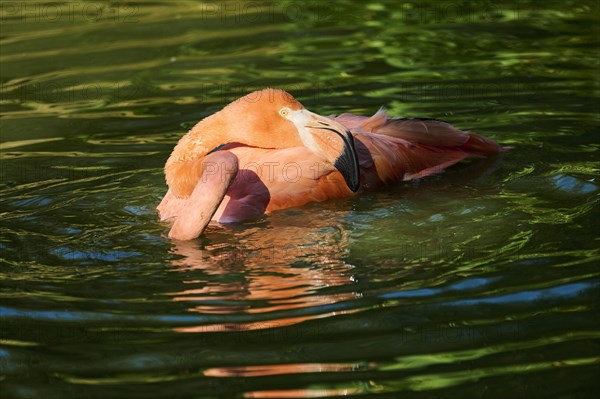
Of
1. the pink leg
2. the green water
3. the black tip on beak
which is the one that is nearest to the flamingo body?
the pink leg

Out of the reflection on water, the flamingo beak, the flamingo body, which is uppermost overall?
the flamingo beak

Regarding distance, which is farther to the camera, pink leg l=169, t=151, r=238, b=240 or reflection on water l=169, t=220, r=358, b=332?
pink leg l=169, t=151, r=238, b=240

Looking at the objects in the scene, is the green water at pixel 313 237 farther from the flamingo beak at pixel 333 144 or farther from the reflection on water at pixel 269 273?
the flamingo beak at pixel 333 144

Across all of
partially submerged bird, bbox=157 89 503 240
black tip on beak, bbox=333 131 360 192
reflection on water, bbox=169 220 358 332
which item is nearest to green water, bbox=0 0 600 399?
reflection on water, bbox=169 220 358 332

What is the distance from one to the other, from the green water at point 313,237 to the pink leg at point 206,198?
108 mm

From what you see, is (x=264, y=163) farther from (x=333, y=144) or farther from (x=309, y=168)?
(x=333, y=144)

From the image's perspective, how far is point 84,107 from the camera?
9.15 m

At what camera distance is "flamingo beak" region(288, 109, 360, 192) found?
5996 mm

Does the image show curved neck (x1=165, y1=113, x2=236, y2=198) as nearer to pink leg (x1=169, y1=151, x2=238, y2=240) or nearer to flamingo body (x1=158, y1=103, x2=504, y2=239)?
flamingo body (x1=158, y1=103, x2=504, y2=239)

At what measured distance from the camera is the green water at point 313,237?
429cm

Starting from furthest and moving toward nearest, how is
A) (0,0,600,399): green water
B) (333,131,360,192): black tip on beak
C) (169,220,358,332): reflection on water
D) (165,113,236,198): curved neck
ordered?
(165,113,236,198): curved neck → (333,131,360,192): black tip on beak → (169,220,358,332): reflection on water → (0,0,600,399): green water

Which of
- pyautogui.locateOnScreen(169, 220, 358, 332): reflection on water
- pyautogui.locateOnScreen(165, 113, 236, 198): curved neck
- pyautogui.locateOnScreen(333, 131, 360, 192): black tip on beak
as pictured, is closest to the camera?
pyautogui.locateOnScreen(169, 220, 358, 332): reflection on water

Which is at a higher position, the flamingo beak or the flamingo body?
the flamingo beak

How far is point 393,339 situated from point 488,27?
6.86m
